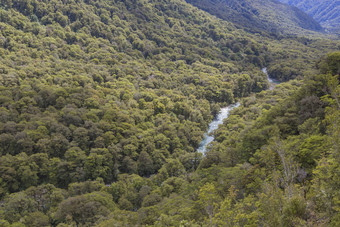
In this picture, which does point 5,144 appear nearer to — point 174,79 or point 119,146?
point 119,146

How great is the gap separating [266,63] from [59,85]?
152447 mm

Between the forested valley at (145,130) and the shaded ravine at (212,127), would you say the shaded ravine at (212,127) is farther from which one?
the forested valley at (145,130)

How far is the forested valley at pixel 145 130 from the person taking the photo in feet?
88.6

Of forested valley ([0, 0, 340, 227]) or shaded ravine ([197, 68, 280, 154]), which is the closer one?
forested valley ([0, 0, 340, 227])

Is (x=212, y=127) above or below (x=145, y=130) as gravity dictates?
above

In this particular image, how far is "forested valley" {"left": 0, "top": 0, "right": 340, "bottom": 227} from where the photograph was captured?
2702 centimetres

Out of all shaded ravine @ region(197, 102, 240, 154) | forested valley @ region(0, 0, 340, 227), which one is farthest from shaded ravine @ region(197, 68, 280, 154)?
forested valley @ region(0, 0, 340, 227)

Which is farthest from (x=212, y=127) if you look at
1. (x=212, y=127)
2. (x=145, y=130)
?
(x=145, y=130)

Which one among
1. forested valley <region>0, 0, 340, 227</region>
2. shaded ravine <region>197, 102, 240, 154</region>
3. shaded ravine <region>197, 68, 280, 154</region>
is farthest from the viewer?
shaded ravine <region>197, 102, 240, 154</region>

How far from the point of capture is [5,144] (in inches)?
2689

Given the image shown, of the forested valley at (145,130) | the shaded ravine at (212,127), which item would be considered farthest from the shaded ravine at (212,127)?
the forested valley at (145,130)

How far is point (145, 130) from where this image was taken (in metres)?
90.2

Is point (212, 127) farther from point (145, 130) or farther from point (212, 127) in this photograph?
point (145, 130)

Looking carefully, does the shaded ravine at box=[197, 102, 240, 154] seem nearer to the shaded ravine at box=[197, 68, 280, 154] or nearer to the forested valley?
the shaded ravine at box=[197, 68, 280, 154]
